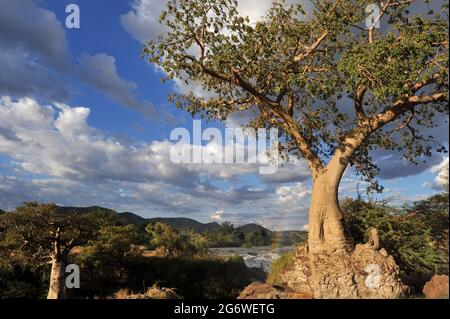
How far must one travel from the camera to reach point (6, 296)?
17547mm

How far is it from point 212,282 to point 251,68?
13.3m

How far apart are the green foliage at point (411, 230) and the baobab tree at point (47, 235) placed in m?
10.8

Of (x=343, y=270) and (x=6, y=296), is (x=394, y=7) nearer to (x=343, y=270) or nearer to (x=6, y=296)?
(x=343, y=270)

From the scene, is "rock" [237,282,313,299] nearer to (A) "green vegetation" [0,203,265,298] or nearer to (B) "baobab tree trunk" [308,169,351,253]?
(B) "baobab tree trunk" [308,169,351,253]

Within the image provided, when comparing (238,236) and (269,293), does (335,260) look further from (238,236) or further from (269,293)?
(238,236)

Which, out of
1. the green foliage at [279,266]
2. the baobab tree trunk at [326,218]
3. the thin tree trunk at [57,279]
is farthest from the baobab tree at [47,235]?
the baobab tree trunk at [326,218]

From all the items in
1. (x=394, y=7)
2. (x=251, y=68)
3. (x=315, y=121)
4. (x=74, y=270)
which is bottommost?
(x=74, y=270)

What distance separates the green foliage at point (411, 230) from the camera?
15836mm

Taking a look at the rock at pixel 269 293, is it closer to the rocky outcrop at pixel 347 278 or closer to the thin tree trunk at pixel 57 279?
the rocky outcrop at pixel 347 278

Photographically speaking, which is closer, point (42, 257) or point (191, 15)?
point (191, 15)

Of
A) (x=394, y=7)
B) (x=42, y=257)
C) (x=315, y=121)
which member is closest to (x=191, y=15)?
(x=315, y=121)

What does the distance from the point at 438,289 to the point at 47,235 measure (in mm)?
13769
